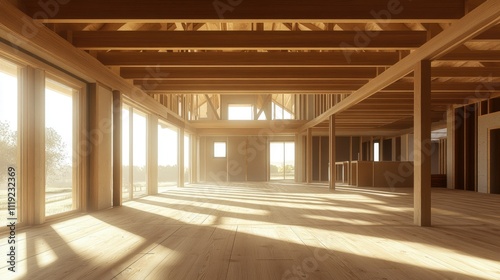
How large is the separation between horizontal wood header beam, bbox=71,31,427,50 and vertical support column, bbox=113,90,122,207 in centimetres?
190

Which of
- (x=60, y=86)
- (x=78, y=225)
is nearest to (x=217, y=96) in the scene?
(x=60, y=86)

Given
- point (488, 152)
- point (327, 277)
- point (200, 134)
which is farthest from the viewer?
point (200, 134)

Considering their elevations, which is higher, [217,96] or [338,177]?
[217,96]

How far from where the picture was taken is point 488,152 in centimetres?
1002

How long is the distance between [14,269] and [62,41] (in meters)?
3.11

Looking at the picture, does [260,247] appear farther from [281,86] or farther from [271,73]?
[281,86]

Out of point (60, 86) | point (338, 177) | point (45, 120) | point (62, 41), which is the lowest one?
point (338, 177)

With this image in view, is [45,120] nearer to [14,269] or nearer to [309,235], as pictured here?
[14,269]

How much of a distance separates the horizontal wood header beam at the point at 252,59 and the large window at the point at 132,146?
1991 mm

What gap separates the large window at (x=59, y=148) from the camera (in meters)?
5.07

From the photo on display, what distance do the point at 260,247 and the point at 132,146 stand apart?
5692 millimetres

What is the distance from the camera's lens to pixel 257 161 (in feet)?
59.0

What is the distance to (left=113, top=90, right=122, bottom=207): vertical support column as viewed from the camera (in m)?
6.81

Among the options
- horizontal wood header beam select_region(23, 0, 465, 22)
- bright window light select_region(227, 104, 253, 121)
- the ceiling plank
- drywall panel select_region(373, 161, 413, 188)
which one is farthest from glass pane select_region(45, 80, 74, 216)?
bright window light select_region(227, 104, 253, 121)
